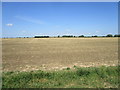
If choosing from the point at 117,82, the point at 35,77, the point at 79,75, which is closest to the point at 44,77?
the point at 35,77

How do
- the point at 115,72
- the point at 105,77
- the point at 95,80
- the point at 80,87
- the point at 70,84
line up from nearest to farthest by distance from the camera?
1. the point at 80,87
2. the point at 70,84
3. the point at 95,80
4. the point at 105,77
5. the point at 115,72

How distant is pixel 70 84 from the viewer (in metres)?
4.57

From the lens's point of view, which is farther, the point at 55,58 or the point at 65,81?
the point at 55,58

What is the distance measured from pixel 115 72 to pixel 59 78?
2.77 m

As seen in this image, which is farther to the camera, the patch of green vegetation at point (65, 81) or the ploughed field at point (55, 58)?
the ploughed field at point (55, 58)

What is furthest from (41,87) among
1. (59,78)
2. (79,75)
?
(79,75)

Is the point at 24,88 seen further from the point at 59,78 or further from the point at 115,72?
the point at 115,72

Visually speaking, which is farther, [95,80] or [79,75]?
[79,75]

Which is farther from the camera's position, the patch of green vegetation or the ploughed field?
the ploughed field

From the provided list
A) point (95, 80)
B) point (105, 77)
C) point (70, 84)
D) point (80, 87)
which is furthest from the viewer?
point (105, 77)

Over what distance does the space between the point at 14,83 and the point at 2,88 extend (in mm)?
490

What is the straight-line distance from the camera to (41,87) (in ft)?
14.2

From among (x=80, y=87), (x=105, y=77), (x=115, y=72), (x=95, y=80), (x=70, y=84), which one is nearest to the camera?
(x=80, y=87)

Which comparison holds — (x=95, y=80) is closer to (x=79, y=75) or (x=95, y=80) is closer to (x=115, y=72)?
(x=79, y=75)
